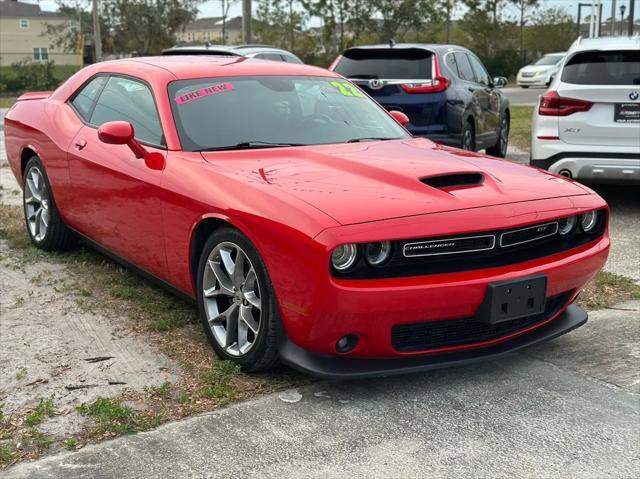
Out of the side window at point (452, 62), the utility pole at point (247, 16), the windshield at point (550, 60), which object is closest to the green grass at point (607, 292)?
the side window at point (452, 62)

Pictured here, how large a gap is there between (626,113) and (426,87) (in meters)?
2.59

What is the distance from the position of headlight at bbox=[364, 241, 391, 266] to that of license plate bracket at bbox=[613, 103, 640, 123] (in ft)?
15.5

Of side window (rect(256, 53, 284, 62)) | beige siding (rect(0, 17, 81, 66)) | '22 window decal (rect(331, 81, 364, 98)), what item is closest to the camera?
'22 window decal (rect(331, 81, 364, 98))

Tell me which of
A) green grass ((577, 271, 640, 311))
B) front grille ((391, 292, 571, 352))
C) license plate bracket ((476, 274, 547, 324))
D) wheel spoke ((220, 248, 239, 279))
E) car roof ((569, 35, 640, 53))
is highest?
car roof ((569, 35, 640, 53))

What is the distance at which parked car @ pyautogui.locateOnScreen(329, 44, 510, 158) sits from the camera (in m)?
9.31

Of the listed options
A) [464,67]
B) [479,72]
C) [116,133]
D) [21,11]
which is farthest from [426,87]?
[21,11]

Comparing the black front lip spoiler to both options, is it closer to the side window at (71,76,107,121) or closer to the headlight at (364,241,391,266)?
the headlight at (364,241,391,266)

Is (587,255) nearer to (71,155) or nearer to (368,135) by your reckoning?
(368,135)

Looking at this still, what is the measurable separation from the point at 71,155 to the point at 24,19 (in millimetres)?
95953

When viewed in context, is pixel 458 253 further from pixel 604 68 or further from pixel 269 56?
pixel 269 56

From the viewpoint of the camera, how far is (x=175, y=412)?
3465 mm

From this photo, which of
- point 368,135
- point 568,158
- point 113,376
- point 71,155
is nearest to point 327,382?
point 113,376

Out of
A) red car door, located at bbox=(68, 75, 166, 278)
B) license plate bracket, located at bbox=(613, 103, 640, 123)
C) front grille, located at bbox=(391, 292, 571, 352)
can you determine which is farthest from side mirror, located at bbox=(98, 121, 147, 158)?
license plate bracket, located at bbox=(613, 103, 640, 123)

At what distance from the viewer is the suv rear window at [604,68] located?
7438 millimetres
